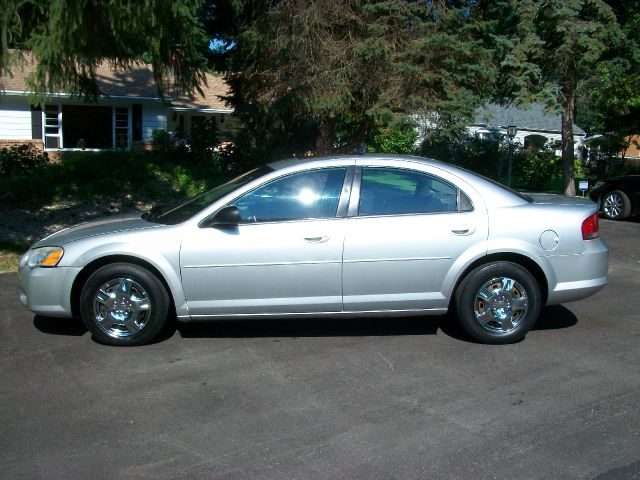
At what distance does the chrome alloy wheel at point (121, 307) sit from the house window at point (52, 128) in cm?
1942

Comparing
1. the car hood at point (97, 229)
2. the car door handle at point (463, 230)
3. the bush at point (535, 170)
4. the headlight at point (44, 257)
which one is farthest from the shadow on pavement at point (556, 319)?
the bush at point (535, 170)

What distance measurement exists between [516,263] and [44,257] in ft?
13.2

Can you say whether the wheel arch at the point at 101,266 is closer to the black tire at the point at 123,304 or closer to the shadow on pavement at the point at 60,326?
the black tire at the point at 123,304

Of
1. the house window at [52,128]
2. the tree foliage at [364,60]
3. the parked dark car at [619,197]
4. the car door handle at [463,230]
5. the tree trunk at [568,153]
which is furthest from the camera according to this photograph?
the house window at [52,128]

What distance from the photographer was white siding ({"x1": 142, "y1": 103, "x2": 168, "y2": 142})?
2483 centimetres

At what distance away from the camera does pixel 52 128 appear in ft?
78.1

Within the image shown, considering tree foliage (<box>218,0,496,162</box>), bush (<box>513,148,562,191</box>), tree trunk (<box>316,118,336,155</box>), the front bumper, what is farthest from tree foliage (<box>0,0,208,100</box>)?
bush (<box>513,148,562,191</box>)

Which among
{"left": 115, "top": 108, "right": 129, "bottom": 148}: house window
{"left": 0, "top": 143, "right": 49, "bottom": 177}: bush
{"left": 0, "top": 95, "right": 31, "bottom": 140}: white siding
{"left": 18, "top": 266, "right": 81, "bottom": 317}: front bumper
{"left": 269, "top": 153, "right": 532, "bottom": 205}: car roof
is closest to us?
{"left": 18, "top": 266, "right": 81, "bottom": 317}: front bumper

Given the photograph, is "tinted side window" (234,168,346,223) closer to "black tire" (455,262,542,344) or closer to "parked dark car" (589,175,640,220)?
"black tire" (455,262,542,344)

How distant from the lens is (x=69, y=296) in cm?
585

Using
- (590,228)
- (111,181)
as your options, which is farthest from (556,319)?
(111,181)

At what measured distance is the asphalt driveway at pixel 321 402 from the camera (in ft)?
13.0

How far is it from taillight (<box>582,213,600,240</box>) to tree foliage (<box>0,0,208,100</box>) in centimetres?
526

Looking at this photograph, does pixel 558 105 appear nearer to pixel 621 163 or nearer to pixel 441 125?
pixel 441 125
